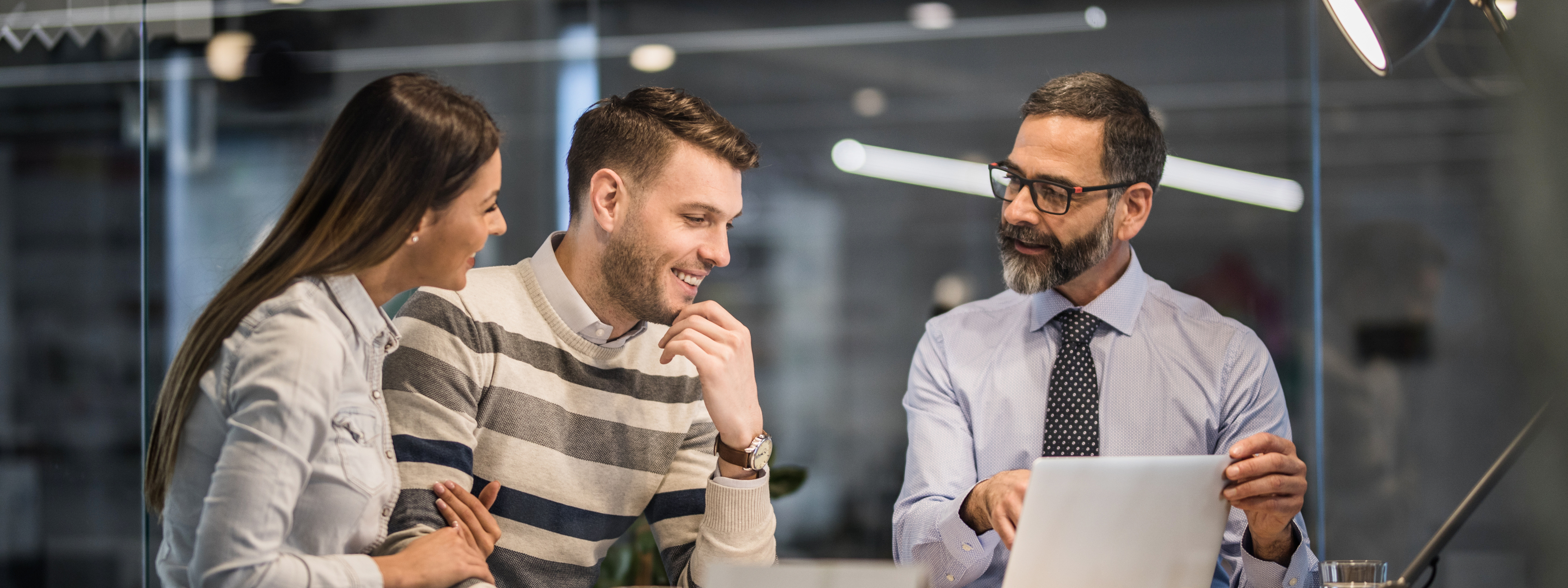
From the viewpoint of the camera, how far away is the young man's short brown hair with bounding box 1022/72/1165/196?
1.98 meters

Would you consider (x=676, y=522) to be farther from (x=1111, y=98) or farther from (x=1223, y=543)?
(x=1111, y=98)

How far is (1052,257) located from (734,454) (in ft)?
2.31

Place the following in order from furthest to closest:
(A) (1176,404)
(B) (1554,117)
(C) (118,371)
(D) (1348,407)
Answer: (D) (1348,407)
(C) (118,371)
(A) (1176,404)
(B) (1554,117)

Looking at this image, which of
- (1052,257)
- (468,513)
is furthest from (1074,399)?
(468,513)

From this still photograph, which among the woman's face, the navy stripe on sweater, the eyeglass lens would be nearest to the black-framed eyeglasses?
the eyeglass lens

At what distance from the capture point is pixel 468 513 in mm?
1462

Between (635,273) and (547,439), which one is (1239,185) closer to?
(635,273)

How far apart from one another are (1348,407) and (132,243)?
299 cm

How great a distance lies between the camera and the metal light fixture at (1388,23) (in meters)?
1.85

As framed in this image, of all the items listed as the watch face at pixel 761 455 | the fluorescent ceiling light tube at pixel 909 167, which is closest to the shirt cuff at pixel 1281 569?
the watch face at pixel 761 455

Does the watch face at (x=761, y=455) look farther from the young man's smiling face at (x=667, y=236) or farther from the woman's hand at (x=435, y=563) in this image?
the woman's hand at (x=435, y=563)

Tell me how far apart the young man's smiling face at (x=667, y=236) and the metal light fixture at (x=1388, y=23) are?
111cm

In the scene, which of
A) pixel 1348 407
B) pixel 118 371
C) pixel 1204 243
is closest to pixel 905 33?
pixel 1204 243

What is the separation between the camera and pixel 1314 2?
124 inches
